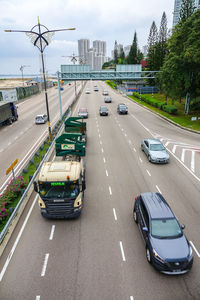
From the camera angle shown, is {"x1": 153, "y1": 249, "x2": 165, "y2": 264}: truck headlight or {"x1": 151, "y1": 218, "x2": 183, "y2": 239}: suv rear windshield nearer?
{"x1": 153, "y1": 249, "x2": 165, "y2": 264}: truck headlight

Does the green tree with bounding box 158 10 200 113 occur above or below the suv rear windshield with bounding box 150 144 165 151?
above

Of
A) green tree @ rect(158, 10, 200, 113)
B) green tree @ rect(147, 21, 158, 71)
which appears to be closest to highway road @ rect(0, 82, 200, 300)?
green tree @ rect(158, 10, 200, 113)

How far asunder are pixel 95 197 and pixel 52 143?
35.6 ft

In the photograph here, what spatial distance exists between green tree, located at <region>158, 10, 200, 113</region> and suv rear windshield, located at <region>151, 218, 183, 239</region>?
88.2ft

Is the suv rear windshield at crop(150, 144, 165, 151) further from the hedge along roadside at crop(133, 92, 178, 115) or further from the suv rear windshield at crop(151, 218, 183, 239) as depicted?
the hedge along roadside at crop(133, 92, 178, 115)

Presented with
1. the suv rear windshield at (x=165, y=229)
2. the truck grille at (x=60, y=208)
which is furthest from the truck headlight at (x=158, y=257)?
the truck grille at (x=60, y=208)

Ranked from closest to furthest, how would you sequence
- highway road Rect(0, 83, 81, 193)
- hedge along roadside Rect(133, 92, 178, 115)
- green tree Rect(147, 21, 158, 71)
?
highway road Rect(0, 83, 81, 193) < hedge along roadside Rect(133, 92, 178, 115) < green tree Rect(147, 21, 158, 71)

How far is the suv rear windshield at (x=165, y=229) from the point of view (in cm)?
870

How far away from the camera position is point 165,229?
29.2 feet

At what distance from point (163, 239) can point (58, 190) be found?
5.50 meters

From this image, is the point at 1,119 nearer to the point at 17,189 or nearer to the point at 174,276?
the point at 17,189

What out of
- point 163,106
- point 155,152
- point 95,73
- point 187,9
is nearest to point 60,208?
point 155,152

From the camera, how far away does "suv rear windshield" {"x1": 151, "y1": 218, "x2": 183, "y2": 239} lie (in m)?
8.70

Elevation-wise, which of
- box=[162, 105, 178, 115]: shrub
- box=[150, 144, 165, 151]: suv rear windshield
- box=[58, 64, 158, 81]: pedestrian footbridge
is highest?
box=[58, 64, 158, 81]: pedestrian footbridge
